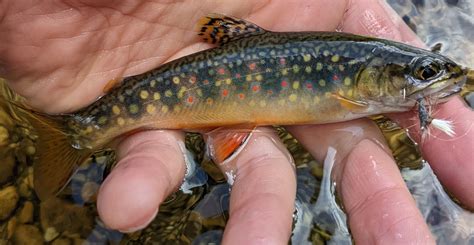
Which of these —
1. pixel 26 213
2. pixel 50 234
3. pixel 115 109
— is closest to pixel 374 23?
pixel 115 109

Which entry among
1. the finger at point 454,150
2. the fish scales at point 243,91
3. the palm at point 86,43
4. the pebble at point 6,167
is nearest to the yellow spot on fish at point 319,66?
the fish scales at point 243,91

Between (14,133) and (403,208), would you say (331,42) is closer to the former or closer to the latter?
(403,208)

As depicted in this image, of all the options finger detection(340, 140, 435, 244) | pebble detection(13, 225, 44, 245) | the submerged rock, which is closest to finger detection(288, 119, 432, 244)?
finger detection(340, 140, 435, 244)

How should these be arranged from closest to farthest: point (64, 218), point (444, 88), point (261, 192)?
point (261, 192) → point (444, 88) → point (64, 218)

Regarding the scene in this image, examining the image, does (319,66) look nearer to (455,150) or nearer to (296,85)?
(296,85)

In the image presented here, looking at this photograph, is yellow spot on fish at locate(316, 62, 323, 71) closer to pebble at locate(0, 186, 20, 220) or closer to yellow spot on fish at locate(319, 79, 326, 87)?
yellow spot on fish at locate(319, 79, 326, 87)

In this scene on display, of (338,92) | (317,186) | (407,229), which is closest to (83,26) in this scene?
(338,92)

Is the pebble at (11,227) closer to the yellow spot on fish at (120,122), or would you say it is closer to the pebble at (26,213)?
the pebble at (26,213)
